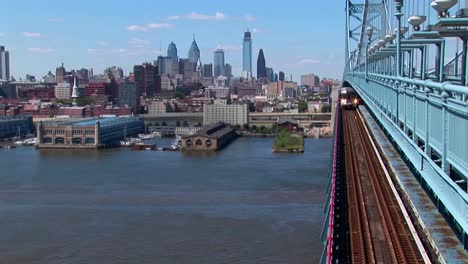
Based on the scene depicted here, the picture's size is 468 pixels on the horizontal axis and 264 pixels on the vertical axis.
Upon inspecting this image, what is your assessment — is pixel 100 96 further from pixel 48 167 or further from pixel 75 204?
pixel 75 204

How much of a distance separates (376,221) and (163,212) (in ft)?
10.3

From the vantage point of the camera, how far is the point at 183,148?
1111 cm

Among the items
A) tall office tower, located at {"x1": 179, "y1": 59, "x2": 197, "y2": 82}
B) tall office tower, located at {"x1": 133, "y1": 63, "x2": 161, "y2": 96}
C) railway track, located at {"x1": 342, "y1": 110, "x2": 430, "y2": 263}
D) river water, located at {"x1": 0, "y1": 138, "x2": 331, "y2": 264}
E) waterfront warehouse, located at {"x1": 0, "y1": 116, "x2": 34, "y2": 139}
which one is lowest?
river water, located at {"x1": 0, "y1": 138, "x2": 331, "y2": 264}

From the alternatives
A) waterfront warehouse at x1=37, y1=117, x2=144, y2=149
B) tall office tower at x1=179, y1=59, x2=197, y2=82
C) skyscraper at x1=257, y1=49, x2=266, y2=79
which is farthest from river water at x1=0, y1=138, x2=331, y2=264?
skyscraper at x1=257, y1=49, x2=266, y2=79

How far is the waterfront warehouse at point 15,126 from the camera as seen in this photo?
13953 millimetres

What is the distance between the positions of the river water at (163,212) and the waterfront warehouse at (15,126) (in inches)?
226

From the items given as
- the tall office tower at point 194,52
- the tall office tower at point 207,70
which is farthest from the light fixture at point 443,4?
the tall office tower at point 194,52

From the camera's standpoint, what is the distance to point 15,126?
573 inches

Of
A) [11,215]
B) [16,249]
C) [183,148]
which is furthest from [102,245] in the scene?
[183,148]

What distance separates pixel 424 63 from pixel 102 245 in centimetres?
229

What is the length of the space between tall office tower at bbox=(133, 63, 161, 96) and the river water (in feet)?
58.7

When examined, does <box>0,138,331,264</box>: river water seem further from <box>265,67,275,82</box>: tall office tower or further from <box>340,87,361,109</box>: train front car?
<box>265,67,275,82</box>: tall office tower

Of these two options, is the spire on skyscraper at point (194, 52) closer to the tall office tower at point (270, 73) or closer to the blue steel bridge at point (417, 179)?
the tall office tower at point (270, 73)

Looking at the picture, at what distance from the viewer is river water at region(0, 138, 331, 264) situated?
11.6 feet
